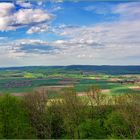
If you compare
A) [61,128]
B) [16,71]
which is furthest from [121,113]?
[16,71]

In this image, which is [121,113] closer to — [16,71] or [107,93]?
[107,93]

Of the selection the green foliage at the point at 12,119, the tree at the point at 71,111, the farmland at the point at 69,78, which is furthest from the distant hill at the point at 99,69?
the green foliage at the point at 12,119

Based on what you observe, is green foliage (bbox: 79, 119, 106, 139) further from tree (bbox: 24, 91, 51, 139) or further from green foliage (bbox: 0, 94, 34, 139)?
green foliage (bbox: 0, 94, 34, 139)

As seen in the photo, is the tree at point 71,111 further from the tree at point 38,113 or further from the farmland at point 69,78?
the tree at point 38,113

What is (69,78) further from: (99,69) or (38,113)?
(38,113)

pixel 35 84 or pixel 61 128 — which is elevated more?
pixel 35 84

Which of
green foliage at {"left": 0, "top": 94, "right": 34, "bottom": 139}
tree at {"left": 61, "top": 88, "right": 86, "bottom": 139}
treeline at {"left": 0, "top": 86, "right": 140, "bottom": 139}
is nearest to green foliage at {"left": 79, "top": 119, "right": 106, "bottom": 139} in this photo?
treeline at {"left": 0, "top": 86, "right": 140, "bottom": 139}
